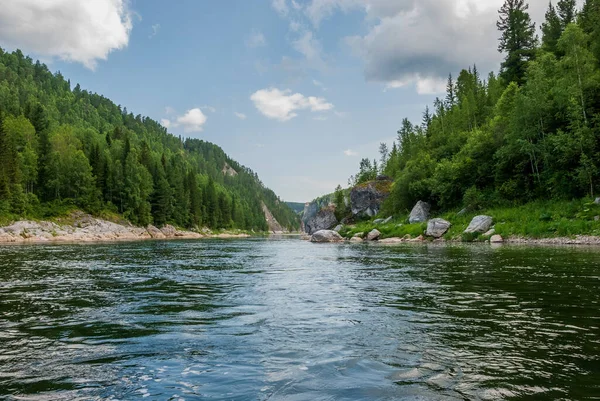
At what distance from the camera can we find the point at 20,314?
31.9ft

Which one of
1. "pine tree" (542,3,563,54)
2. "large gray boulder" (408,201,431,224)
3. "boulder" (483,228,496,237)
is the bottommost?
"boulder" (483,228,496,237)

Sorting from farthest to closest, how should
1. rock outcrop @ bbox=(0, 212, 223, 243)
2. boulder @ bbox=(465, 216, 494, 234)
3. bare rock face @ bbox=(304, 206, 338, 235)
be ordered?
bare rock face @ bbox=(304, 206, 338, 235) → rock outcrop @ bbox=(0, 212, 223, 243) → boulder @ bbox=(465, 216, 494, 234)

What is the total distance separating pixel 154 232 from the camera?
102 m

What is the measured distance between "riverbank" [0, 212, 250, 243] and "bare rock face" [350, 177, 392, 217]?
1993 inches

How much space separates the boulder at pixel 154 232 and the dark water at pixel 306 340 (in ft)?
295

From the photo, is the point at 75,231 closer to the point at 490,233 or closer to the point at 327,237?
the point at 327,237

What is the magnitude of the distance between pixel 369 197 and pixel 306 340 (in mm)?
93354

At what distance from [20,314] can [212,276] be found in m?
9.00

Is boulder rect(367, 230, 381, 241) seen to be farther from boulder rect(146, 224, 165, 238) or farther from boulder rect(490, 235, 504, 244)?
boulder rect(146, 224, 165, 238)

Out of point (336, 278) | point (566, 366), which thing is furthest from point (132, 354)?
point (336, 278)

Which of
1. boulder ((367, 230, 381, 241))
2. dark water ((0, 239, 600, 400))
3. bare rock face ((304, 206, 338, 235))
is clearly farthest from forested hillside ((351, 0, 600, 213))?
bare rock face ((304, 206, 338, 235))

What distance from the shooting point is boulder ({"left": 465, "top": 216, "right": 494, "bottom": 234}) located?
41.7 metres

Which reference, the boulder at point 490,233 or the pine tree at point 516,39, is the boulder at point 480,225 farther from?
the pine tree at point 516,39

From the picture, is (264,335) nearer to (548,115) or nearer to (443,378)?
(443,378)
